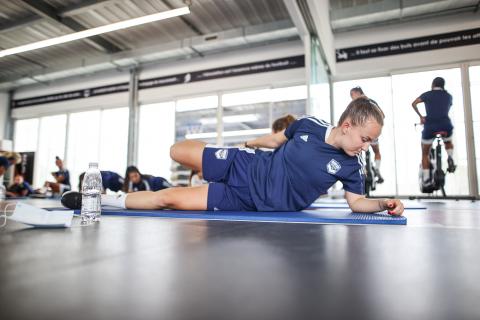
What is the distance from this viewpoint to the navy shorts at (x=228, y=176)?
1.85 m

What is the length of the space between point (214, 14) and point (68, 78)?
530 cm

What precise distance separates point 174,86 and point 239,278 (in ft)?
25.1

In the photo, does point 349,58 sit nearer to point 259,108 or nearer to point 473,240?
point 259,108

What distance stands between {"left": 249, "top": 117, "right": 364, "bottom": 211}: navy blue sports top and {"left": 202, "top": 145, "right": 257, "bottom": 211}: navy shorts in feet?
0.17

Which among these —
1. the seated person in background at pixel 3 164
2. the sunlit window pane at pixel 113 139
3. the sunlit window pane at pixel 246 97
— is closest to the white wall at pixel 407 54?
the sunlit window pane at pixel 246 97

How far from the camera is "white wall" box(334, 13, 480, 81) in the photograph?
5621mm

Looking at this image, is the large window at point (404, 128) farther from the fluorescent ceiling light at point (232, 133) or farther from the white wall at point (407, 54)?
the fluorescent ceiling light at point (232, 133)

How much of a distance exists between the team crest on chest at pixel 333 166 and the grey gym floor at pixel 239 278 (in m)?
0.75

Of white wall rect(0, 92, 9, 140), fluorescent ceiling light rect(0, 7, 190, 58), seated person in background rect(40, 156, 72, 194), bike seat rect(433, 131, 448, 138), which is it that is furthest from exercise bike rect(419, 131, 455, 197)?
white wall rect(0, 92, 9, 140)

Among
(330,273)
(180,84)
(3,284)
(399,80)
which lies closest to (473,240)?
(330,273)

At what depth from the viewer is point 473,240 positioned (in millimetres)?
908

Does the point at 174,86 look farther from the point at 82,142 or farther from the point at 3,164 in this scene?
the point at 3,164

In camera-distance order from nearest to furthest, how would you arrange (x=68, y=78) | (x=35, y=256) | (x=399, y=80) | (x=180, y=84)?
(x=35, y=256) < (x=399, y=80) < (x=180, y=84) < (x=68, y=78)

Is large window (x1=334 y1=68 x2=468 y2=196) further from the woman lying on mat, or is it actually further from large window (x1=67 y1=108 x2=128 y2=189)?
large window (x1=67 y1=108 x2=128 y2=189)
